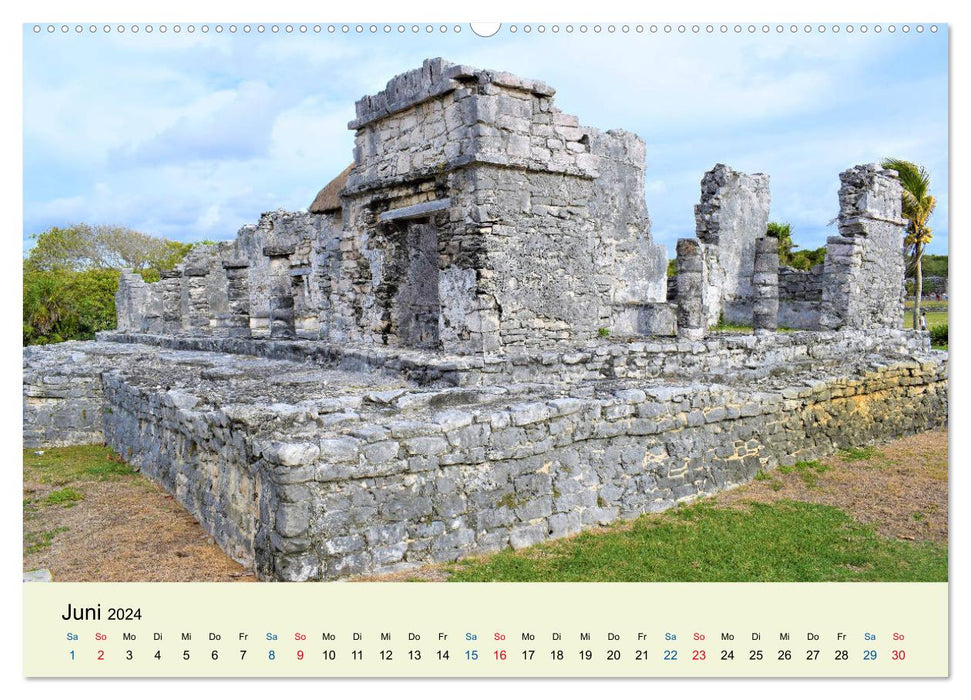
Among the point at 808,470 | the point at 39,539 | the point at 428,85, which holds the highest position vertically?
the point at 428,85

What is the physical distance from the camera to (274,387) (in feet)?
23.8

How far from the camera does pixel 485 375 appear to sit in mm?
7203

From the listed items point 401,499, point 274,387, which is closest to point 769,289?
point 274,387

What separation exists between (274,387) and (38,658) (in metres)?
3.92

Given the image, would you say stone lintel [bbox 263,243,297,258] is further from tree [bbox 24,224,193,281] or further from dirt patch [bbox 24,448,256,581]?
tree [bbox 24,224,193,281]

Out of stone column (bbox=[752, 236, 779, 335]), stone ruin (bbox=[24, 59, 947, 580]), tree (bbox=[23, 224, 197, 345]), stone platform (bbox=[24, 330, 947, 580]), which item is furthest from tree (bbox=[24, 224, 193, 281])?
stone column (bbox=[752, 236, 779, 335])

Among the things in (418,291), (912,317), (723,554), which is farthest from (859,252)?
(723,554)

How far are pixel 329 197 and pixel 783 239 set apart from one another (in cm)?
1314

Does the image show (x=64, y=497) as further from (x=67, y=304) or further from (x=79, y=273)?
(x=79, y=273)

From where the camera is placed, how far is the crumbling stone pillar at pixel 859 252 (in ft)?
40.0

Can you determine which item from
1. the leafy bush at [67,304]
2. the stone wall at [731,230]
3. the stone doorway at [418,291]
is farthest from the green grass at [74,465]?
the stone wall at [731,230]

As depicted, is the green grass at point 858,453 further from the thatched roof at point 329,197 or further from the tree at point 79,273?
the tree at point 79,273

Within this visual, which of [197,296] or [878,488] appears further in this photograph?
[197,296]

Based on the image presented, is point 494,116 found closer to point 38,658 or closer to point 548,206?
point 548,206
